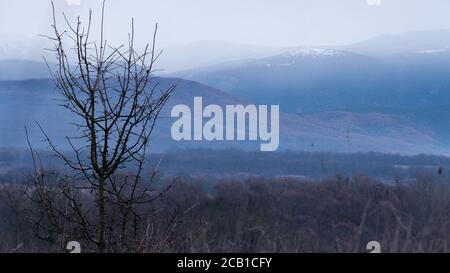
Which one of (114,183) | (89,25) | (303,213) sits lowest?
(303,213)

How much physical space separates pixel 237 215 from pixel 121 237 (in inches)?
209

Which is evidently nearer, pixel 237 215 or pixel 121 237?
pixel 121 237

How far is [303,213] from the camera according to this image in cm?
1145

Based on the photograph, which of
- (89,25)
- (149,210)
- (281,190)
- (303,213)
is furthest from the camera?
(303,213)

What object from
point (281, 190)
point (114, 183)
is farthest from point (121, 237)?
point (281, 190)

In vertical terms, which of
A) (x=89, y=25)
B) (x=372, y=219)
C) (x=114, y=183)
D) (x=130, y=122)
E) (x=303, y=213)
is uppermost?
(x=89, y=25)
